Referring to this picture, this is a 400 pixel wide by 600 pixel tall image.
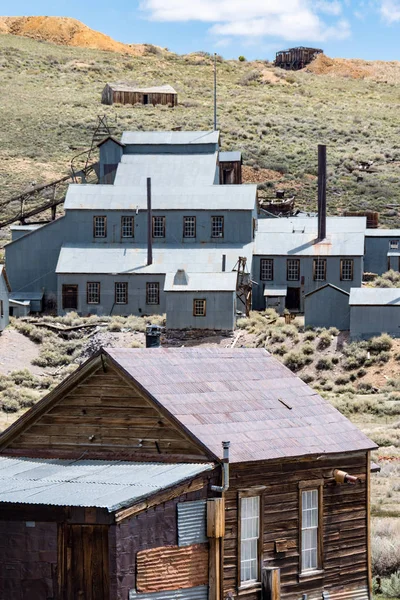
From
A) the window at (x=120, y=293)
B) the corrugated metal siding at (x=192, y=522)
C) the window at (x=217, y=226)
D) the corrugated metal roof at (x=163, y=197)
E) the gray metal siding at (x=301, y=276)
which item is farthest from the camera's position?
the corrugated metal roof at (x=163, y=197)

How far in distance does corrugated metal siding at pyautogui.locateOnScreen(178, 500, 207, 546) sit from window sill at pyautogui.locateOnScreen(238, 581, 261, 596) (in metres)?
1.12

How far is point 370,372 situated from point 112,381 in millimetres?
30094

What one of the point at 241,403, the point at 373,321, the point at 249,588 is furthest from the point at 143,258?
the point at 249,588

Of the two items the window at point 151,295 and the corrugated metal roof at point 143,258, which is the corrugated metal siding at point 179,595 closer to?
the corrugated metal roof at point 143,258

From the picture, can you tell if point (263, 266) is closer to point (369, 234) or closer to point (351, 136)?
point (369, 234)

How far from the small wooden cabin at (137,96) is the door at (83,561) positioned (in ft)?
310

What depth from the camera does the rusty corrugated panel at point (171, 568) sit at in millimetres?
16656

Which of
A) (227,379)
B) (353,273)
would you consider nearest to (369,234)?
(353,273)

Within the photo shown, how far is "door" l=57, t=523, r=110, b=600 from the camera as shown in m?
16.6

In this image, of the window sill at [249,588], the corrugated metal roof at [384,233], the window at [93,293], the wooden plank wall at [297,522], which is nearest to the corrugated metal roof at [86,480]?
the wooden plank wall at [297,522]

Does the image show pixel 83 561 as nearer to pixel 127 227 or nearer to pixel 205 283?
pixel 205 283

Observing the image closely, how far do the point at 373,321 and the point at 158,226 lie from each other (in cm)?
1415

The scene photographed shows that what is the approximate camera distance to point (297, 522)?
19.0 m

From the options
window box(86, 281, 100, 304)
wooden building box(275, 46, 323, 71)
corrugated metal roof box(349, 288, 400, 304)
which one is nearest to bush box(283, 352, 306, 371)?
corrugated metal roof box(349, 288, 400, 304)
